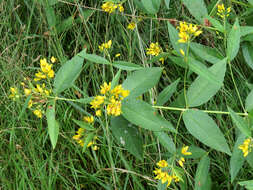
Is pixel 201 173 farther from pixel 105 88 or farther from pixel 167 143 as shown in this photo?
pixel 105 88

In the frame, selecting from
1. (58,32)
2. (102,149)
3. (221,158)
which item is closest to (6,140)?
(102,149)

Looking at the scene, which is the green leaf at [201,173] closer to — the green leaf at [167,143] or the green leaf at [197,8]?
the green leaf at [167,143]

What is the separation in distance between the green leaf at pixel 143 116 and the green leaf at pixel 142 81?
52mm

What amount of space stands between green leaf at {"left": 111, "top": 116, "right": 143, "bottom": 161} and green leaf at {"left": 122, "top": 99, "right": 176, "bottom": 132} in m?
0.14

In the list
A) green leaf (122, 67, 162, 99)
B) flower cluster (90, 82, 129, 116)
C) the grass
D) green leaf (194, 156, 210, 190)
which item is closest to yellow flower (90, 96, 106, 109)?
flower cluster (90, 82, 129, 116)

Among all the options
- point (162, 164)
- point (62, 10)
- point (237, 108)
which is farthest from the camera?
point (62, 10)

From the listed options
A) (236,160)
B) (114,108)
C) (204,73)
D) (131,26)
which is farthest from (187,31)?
(131,26)

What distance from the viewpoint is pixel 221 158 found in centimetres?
169

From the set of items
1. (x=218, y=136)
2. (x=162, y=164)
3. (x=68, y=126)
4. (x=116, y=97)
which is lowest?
(x=68, y=126)

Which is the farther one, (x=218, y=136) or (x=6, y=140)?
(x=6, y=140)

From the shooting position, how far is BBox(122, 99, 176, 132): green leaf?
3.58ft

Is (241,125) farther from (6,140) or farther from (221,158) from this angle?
(6,140)

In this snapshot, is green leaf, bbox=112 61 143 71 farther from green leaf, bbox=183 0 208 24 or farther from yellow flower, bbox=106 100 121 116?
green leaf, bbox=183 0 208 24

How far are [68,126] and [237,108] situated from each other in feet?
3.11
